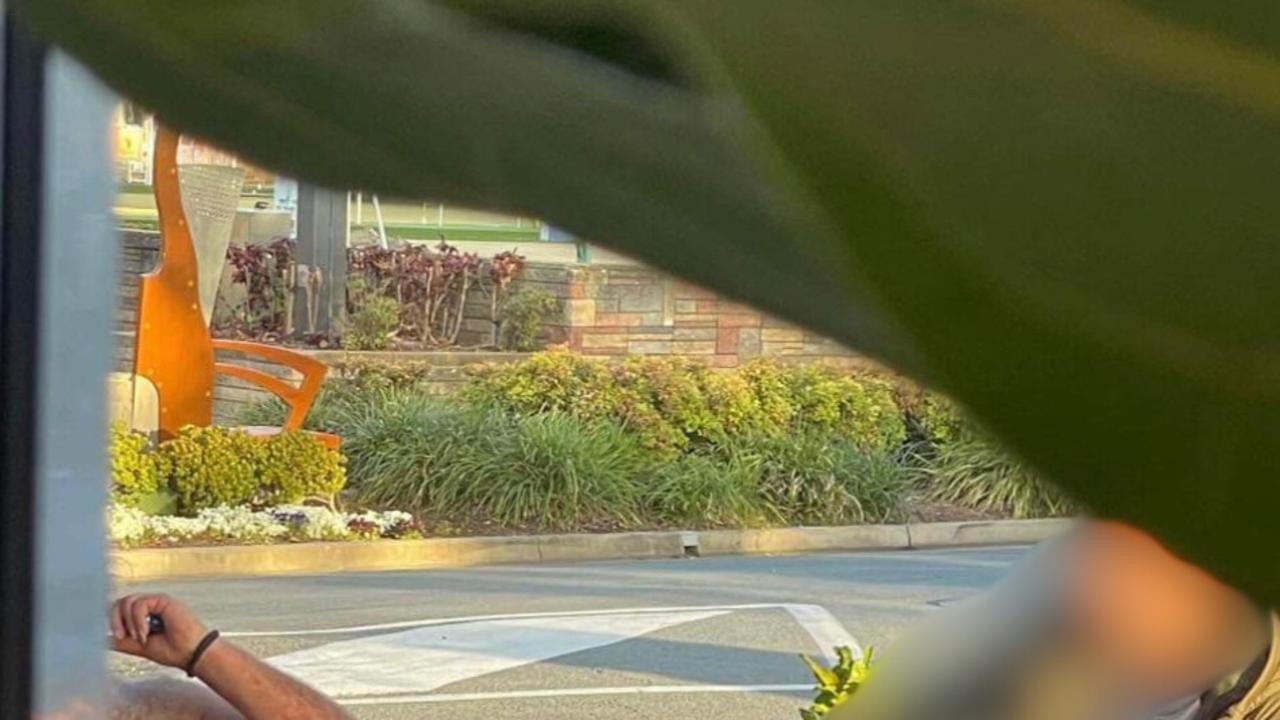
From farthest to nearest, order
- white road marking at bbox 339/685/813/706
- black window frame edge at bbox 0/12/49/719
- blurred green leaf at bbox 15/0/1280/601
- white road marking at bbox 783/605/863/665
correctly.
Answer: white road marking at bbox 783/605/863/665 < white road marking at bbox 339/685/813/706 < black window frame edge at bbox 0/12/49/719 < blurred green leaf at bbox 15/0/1280/601

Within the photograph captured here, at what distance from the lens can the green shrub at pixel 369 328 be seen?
238 inches

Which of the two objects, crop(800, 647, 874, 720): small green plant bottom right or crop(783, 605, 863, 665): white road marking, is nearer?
Result: crop(800, 647, 874, 720): small green plant bottom right

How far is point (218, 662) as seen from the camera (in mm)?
1736

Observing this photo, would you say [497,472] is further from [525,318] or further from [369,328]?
[369,328]

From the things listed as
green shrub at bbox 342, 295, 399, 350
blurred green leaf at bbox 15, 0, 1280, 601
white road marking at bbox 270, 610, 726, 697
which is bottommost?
white road marking at bbox 270, 610, 726, 697

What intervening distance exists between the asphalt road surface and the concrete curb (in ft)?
0.34

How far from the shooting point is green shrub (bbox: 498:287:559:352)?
5.99 metres

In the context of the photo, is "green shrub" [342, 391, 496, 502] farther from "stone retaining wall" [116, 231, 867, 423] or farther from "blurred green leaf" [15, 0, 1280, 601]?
"blurred green leaf" [15, 0, 1280, 601]

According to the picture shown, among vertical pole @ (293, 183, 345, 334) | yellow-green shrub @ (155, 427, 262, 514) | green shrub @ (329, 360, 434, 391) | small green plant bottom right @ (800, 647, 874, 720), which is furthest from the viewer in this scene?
green shrub @ (329, 360, 434, 391)

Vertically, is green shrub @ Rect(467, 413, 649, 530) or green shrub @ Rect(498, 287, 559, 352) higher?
green shrub @ Rect(498, 287, 559, 352)

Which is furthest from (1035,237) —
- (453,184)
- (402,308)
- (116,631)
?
(402,308)

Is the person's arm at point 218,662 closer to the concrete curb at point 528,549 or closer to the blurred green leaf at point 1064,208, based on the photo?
the blurred green leaf at point 1064,208

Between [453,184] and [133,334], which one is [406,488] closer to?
[133,334]

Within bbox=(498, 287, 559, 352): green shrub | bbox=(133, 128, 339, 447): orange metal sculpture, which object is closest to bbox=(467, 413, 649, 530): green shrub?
bbox=(498, 287, 559, 352): green shrub
